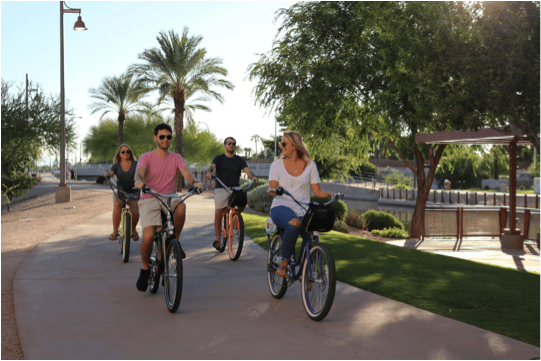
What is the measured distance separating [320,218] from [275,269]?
1.12 metres

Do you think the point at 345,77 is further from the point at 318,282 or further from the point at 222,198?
the point at 318,282

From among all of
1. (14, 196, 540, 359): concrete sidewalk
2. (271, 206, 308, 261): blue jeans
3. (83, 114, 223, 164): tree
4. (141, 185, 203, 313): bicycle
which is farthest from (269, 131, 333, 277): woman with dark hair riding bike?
(83, 114, 223, 164): tree

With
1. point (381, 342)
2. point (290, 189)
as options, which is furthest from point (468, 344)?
point (290, 189)

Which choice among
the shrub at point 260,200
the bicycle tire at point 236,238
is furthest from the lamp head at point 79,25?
the bicycle tire at point 236,238

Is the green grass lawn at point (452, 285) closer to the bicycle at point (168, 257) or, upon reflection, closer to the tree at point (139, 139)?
the bicycle at point (168, 257)

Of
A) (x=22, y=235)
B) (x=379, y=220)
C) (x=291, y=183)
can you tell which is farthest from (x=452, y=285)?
(x=379, y=220)

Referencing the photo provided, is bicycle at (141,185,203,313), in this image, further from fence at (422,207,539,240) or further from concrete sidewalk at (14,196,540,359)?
fence at (422,207,539,240)

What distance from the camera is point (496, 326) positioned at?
17.3 feet

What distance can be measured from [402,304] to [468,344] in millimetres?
1460

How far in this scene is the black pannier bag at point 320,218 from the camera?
5406 mm

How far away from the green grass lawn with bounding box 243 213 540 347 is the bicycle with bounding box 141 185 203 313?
257cm

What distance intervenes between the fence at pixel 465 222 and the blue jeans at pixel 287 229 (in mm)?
13323

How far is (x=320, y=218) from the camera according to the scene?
541 cm

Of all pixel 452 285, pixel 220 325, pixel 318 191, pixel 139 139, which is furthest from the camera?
pixel 139 139
